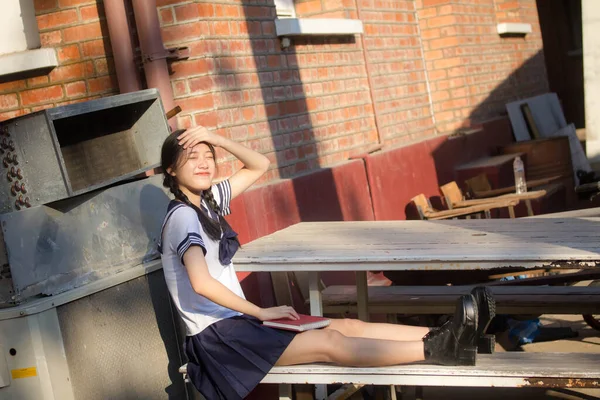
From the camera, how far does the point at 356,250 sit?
4.02 m

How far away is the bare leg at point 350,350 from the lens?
3758mm

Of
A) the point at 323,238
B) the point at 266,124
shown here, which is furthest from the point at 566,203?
the point at 323,238

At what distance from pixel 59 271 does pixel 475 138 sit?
6.01m

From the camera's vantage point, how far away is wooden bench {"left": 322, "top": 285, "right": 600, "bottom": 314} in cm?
480

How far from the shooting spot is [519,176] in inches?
329

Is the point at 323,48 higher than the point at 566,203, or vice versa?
the point at 323,48

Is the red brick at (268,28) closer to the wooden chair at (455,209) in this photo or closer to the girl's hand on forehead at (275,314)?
the wooden chair at (455,209)

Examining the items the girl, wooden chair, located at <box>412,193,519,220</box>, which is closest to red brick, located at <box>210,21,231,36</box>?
the girl

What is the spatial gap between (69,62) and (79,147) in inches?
45.0

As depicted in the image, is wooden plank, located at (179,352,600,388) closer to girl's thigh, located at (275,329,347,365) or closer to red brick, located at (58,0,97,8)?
girl's thigh, located at (275,329,347,365)

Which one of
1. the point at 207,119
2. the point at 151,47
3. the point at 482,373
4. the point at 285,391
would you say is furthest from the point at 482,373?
the point at 151,47

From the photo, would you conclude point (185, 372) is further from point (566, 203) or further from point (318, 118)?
point (566, 203)

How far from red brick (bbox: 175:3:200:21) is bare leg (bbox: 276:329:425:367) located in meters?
2.14

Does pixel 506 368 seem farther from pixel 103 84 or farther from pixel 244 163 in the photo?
pixel 103 84
